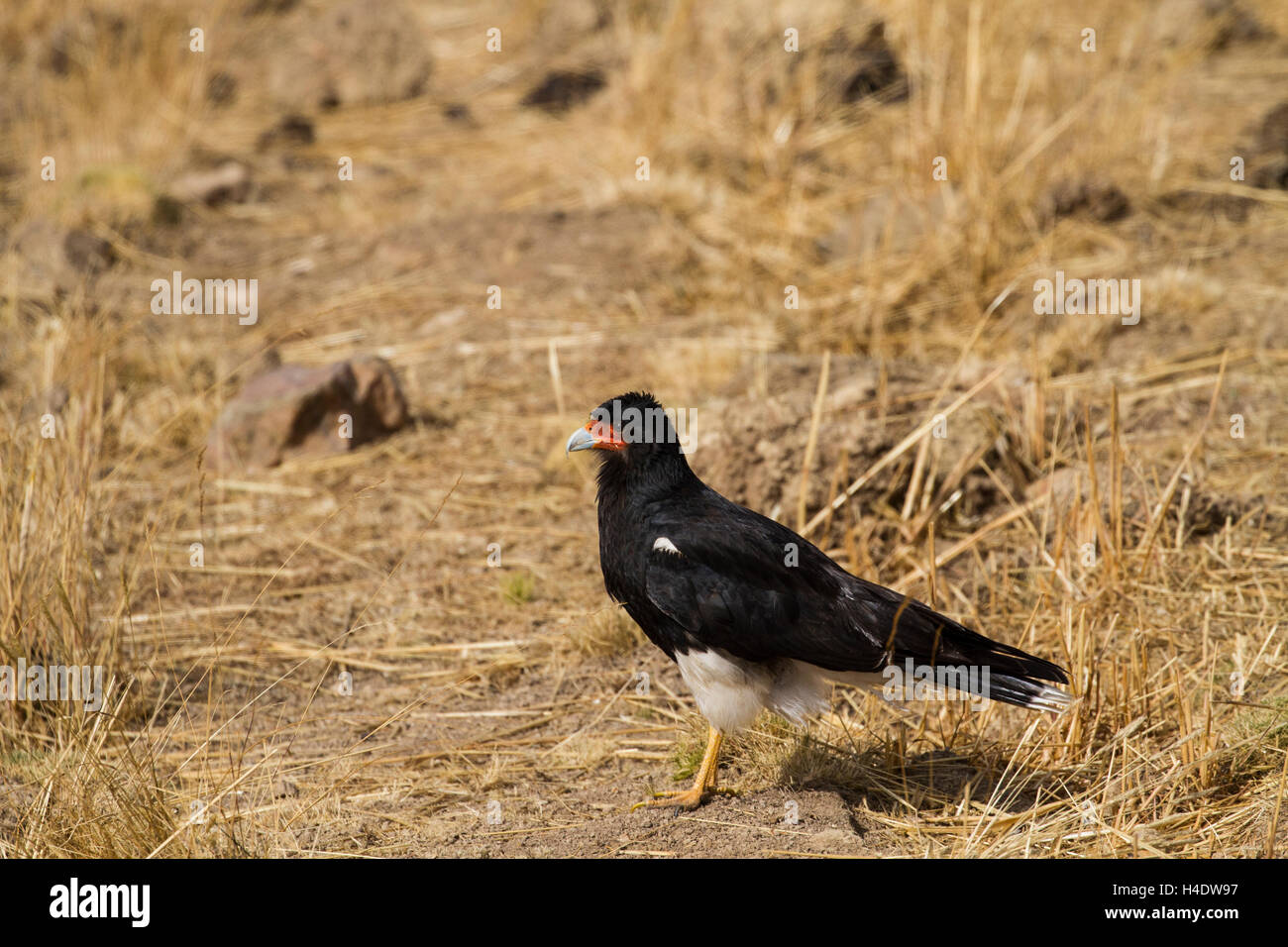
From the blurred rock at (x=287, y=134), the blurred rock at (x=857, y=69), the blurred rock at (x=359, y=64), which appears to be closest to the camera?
the blurred rock at (x=857, y=69)

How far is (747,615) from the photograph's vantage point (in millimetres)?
3719

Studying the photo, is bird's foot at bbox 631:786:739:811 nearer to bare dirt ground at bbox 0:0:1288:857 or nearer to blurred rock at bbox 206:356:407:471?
bare dirt ground at bbox 0:0:1288:857

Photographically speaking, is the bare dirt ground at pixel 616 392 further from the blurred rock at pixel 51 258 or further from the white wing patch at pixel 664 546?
the white wing patch at pixel 664 546

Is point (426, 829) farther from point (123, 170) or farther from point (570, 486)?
point (123, 170)

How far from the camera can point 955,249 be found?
746cm

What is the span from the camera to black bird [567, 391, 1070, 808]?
3688 millimetres

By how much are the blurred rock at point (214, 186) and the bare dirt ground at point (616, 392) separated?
49 mm

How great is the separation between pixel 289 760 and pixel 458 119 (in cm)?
856

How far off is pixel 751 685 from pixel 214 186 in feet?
25.3

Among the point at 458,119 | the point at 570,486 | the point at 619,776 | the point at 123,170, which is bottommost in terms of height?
the point at 619,776

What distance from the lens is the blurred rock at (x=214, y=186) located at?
977 centimetres

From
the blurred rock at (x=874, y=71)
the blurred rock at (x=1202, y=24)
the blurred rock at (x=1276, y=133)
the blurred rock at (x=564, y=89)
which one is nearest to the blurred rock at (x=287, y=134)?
the blurred rock at (x=564, y=89)
